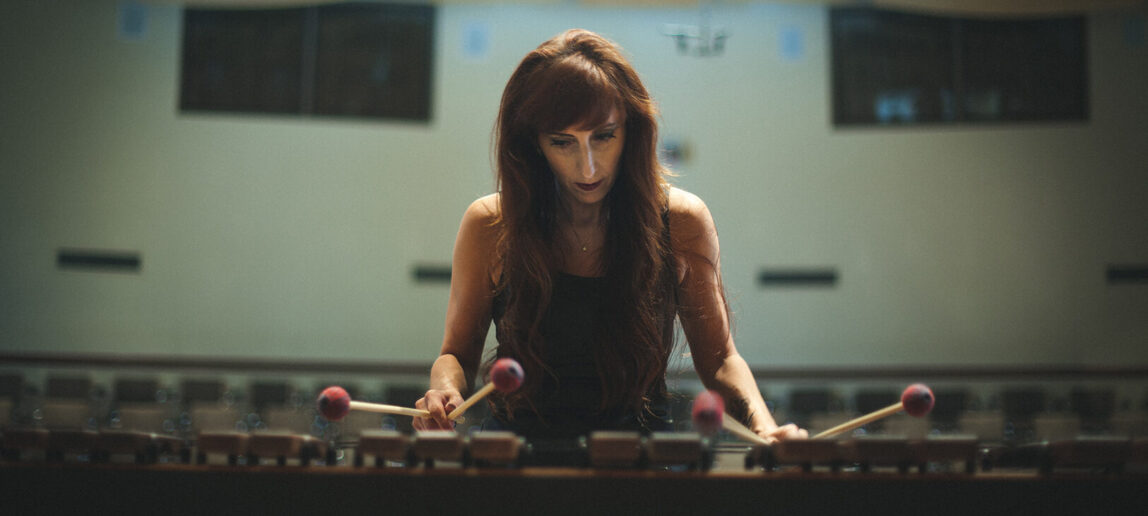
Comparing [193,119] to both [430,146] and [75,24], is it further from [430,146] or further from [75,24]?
[430,146]

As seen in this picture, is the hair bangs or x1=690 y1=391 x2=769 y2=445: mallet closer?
x1=690 y1=391 x2=769 y2=445: mallet

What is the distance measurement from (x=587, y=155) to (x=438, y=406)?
0.53 meters

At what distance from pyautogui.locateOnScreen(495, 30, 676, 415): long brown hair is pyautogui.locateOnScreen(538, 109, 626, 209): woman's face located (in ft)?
0.07

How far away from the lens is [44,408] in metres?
5.96

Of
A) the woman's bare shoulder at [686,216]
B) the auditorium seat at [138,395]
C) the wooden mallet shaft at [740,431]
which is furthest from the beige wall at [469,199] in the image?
the wooden mallet shaft at [740,431]

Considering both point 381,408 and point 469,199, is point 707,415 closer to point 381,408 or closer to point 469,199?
point 381,408

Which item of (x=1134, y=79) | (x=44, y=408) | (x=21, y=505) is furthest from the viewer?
(x=1134, y=79)

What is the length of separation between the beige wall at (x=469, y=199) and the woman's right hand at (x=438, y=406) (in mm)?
7396

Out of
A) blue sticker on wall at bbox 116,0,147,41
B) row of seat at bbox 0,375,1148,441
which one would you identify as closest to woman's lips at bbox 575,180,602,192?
row of seat at bbox 0,375,1148,441

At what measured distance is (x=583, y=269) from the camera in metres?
1.64

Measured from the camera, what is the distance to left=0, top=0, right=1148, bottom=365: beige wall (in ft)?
28.2

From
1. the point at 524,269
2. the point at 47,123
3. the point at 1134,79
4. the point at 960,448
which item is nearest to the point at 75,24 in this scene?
the point at 47,123

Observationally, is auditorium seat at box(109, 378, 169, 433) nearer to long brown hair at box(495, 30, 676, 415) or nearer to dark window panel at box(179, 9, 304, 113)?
dark window panel at box(179, 9, 304, 113)

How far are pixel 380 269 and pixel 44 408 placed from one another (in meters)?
3.59
